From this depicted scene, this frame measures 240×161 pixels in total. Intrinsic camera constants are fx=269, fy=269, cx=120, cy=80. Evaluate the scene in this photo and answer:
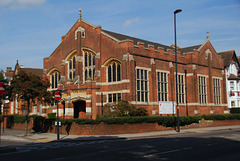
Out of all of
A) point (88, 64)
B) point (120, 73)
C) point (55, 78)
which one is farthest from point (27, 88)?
point (55, 78)

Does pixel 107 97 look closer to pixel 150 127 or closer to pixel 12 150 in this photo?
pixel 150 127

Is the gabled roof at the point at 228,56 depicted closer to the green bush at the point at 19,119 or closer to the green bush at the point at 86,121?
the green bush at the point at 86,121

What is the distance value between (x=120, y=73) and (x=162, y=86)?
7.35 m

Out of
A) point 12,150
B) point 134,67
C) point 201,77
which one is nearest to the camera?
point 12,150

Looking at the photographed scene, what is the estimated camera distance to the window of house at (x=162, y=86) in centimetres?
3608

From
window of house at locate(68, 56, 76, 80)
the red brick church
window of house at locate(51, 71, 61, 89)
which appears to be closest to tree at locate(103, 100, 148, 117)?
the red brick church

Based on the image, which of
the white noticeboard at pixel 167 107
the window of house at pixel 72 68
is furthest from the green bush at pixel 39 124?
the white noticeboard at pixel 167 107

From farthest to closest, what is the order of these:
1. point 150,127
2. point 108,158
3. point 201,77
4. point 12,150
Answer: point 201,77 → point 150,127 → point 12,150 → point 108,158

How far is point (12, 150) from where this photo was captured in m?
15.2

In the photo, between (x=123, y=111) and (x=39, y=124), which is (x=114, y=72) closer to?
(x=123, y=111)

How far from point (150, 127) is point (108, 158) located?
53.3 ft

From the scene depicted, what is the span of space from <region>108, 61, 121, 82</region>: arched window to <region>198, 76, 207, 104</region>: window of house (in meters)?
15.7

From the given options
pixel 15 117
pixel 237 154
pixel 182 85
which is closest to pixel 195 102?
pixel 182 85

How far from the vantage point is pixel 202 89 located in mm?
43031
